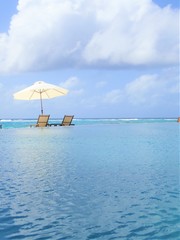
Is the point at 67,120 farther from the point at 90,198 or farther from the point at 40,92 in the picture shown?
the point at 90,198

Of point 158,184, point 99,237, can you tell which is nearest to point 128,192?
point 158,184

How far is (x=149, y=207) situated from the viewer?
16.8ft

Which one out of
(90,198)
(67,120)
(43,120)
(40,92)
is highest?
(40,92)

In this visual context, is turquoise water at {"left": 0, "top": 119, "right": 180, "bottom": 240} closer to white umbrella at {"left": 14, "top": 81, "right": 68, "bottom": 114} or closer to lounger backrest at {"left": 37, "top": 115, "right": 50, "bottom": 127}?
lounger backrest at {"left": 37, "top": 115, "right": 50, "bottom": 127}

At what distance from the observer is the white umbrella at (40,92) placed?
26.2 metres

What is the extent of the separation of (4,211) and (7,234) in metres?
0.92

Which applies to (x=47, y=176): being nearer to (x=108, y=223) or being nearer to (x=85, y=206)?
(x=85, y=206)

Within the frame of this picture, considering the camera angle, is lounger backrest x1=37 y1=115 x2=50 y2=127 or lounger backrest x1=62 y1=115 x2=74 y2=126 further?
lounger backrest x1=62 y1=115 x2=74 y2=126

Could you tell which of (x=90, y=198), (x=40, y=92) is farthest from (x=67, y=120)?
(x=90, y=198)

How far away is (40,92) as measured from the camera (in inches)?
1069

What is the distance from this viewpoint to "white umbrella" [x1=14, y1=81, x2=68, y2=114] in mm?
26211

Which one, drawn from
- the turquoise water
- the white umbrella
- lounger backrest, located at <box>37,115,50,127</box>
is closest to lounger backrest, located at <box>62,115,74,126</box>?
the white umbrella

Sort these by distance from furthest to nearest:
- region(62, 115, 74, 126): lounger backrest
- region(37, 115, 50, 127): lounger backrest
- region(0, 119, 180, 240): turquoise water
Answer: region(62, 115, 74, 126): lounger backrest, region(37, 115, 50, 127): lounger backrest, region(0, 119, 180, 240): turquoise water

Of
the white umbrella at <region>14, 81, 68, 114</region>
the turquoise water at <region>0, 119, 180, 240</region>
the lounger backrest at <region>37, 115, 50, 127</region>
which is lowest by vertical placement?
the turquoise water at <region>0, 119, 180, 240</region>
